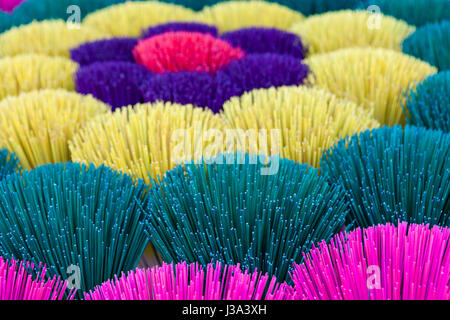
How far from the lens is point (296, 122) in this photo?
531mm

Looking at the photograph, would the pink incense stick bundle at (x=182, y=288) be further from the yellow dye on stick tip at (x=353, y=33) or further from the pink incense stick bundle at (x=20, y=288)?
the yellow dye on stick tip at (x=353, y=33)

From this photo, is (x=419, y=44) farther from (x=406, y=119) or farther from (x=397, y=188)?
(x=397, y=188)

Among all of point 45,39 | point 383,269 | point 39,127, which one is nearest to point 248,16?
point 45,39

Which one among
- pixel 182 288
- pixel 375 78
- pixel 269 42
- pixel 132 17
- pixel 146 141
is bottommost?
pixel 182 288

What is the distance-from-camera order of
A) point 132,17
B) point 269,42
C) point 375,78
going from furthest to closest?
point 132,17, point 269,42, point 375,78

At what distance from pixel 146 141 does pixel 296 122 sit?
17cm

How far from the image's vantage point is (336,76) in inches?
26.6

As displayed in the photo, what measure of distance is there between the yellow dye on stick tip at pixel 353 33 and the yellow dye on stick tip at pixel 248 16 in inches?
5.9

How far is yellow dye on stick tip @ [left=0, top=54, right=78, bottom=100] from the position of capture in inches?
27.9

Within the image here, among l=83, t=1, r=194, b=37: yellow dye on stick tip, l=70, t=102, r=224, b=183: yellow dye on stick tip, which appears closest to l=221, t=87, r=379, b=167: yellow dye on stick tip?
l=70, t=102, r=224, b=183: yellow dye on stick tip

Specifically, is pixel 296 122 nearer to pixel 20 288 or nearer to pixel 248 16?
pixel 20 288

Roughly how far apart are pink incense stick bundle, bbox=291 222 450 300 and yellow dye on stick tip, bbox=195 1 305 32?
0.84 m

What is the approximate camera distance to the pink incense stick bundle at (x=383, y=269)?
0.97 feet

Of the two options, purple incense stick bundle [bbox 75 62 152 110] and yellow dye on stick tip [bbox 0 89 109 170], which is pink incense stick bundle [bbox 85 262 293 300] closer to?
yellow dye on stick tip [bbox 0 89 109 170]
